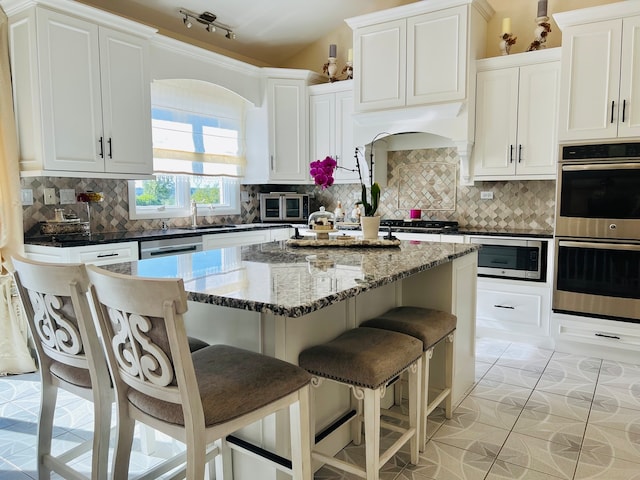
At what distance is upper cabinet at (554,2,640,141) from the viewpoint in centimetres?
323

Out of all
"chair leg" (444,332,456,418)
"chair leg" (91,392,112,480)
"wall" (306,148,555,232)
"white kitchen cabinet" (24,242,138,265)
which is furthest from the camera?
"wall" (306,148,555,232)

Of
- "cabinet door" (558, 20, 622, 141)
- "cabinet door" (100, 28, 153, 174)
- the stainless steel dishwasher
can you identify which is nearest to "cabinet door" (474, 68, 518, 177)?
"cabinet door" (558, 20, 622, 141)

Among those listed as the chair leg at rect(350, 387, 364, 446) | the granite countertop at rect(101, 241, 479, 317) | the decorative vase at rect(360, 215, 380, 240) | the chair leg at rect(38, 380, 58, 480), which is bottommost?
the chair leg at rect(350, 387, 364, 446)

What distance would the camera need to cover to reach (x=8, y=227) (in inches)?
125

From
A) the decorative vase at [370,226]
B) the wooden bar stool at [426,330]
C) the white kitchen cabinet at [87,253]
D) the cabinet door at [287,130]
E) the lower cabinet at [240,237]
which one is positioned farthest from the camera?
the cabinet door at [287,130]

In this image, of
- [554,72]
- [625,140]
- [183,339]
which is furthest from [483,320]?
[183,339]

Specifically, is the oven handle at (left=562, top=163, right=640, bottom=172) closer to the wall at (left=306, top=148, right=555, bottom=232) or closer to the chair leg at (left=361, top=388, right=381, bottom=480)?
the wall at (left=306, top=148, right=555, bottom=232)

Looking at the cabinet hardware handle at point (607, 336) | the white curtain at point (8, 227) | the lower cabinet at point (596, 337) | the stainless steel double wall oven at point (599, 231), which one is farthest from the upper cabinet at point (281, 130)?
the cabinet hardware handle at point (607, 336)

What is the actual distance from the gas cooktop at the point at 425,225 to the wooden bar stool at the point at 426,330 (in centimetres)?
173

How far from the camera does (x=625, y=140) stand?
3244 millimetres

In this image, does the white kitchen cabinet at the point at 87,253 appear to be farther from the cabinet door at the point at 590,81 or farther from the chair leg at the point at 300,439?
the cabinet door at the point at 590,81

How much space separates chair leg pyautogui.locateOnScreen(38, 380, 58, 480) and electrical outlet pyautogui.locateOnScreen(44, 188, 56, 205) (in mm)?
2161

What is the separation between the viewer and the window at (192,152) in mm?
4230

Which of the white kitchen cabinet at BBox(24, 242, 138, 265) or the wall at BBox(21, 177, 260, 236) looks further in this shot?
the wall at BBox(21, 177, 260, 236)
